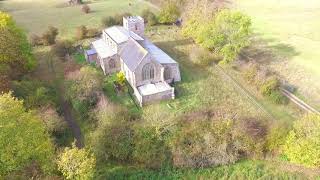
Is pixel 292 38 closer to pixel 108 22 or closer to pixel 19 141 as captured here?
pixel 108 22

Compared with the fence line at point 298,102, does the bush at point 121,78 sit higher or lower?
higher

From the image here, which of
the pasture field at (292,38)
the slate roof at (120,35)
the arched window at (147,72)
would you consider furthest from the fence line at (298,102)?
the slate roof at (120,35)

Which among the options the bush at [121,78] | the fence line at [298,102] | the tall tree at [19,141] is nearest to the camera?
the tall tree at [19,141]

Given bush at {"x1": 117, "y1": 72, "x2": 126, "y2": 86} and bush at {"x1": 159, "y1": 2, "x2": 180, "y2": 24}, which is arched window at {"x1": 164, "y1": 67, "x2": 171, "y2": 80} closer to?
bush at {"x1": 117, "y1": 72, "x2": 126, "y2": 86}

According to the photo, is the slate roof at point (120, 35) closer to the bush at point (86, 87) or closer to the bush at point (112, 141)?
the bush at point (86, 87)

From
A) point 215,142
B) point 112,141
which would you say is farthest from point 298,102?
point 112,141

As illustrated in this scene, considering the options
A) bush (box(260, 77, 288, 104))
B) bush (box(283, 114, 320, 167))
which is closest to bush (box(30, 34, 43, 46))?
bush (box(260, 77, 288, 104))
